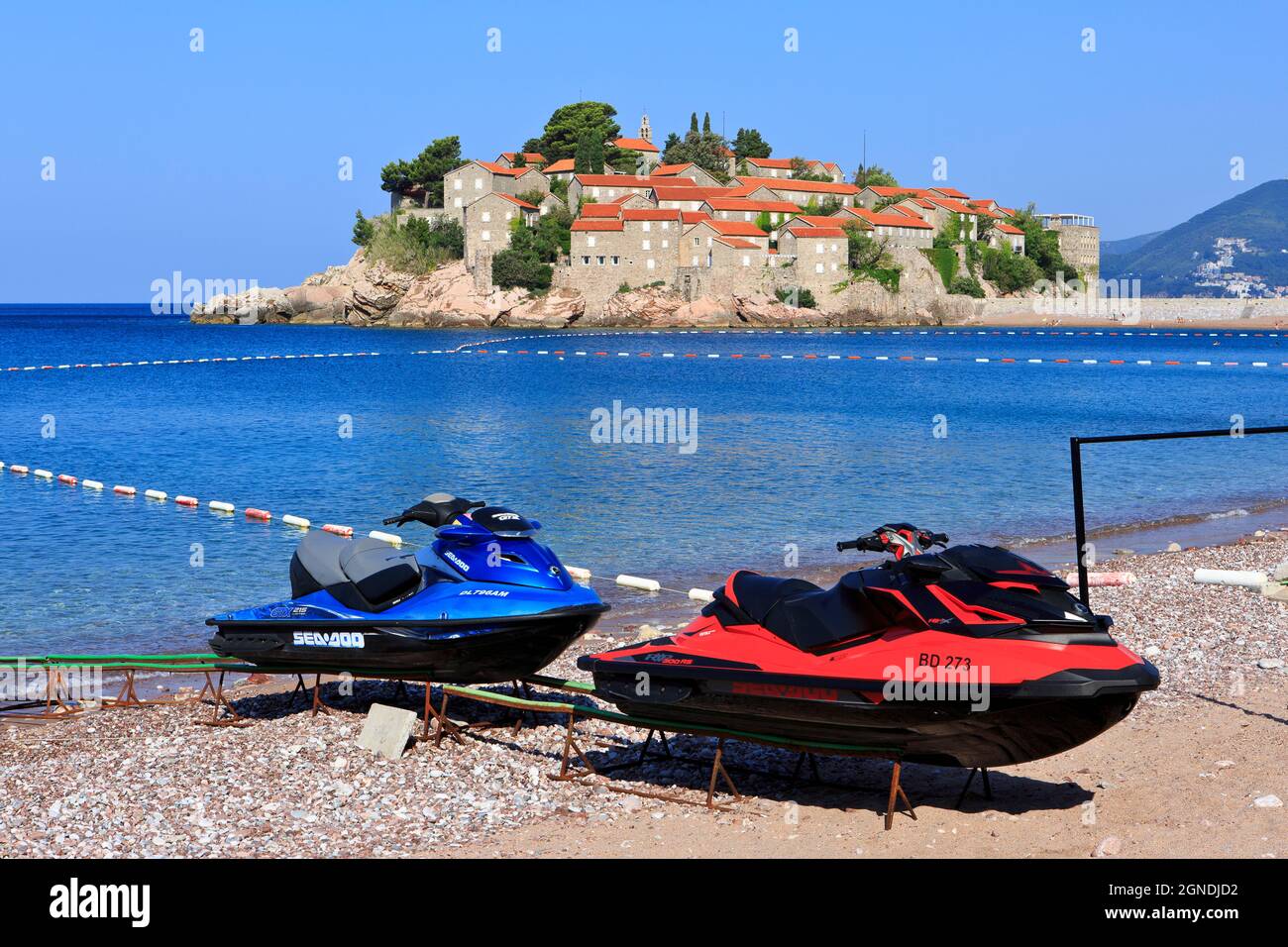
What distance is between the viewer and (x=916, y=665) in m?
7.33

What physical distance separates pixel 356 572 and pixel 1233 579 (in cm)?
943

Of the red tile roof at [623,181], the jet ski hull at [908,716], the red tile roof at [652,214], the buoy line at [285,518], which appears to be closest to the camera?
the jet ski hull at [908,716]

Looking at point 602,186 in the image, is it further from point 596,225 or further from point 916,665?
point 916,665

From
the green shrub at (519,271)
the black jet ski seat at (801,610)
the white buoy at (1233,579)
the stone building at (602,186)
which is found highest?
the stone building at (602,186)

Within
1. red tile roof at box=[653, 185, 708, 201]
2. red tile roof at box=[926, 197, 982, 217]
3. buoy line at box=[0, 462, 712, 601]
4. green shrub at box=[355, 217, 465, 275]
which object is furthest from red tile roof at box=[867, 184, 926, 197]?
buoy line at box=[0, 462, 712, 601]

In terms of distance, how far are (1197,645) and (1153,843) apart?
4943 mm

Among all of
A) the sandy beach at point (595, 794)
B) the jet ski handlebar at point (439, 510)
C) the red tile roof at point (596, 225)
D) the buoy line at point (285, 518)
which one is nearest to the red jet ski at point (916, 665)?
the sandy beach at point (595, 794)

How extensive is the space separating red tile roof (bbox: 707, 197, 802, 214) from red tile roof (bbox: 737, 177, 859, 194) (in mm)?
3089

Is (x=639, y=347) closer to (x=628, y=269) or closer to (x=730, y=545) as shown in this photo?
(x=628, y=269)

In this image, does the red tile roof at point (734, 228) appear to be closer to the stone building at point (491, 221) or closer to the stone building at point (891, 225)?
the stone building at point (891, 225)

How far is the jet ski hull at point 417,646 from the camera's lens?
9.27 metres

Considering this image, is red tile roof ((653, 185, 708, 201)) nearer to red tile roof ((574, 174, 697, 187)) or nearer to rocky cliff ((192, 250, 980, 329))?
red tile roof ((574, 174, 697, 187))

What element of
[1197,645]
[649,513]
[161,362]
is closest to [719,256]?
Answer: [161,362]

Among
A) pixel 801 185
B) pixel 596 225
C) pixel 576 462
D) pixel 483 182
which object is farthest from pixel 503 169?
pixel 576 462
